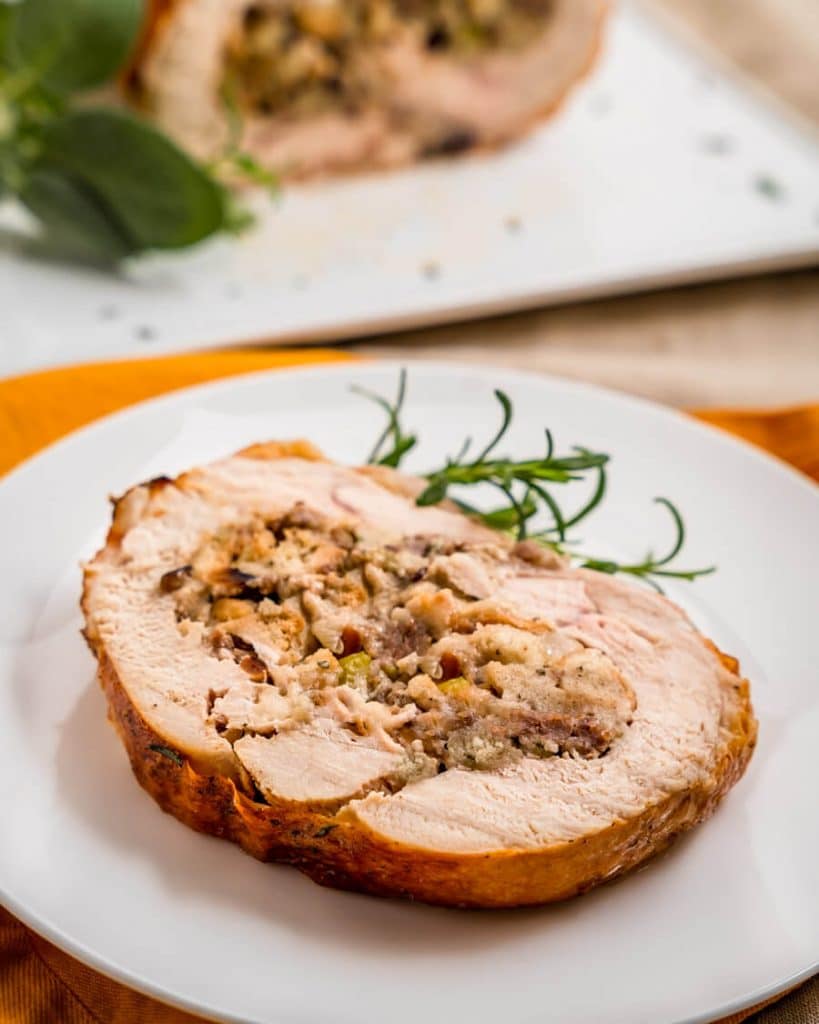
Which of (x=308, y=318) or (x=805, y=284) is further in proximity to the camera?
(x=805, y=284)

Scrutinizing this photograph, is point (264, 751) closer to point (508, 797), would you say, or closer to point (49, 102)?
point (508, 797)

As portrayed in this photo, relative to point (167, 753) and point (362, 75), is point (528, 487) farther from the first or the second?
point (362, 75)

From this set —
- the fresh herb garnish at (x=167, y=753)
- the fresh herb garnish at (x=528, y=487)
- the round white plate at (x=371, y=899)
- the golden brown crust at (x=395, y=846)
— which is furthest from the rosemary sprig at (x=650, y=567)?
the fresh herb garnish at (x=167, y=753)

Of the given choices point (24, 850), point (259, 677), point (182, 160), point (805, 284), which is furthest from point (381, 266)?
point (24, 850)

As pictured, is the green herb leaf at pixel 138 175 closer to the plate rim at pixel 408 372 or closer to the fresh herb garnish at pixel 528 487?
the plate rim at pixel 408 372

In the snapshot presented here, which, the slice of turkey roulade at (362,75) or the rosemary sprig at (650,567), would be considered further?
the slice of turkey roulade at (362,75)

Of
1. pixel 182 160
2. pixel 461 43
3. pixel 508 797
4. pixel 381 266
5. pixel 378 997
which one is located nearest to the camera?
pixel 378 997

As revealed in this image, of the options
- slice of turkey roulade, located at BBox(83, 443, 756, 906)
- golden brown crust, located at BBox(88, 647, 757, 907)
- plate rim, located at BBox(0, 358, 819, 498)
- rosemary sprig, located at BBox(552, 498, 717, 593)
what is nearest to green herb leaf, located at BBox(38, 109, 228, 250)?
plate rim, located at BBox(0, 358, 819, 498)
